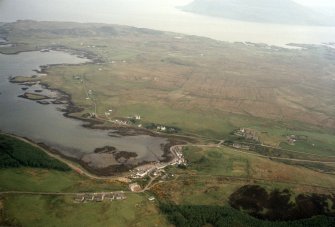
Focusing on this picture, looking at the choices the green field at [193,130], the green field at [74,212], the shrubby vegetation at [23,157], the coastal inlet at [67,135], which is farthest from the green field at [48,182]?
the coastal inlet at [67,135]

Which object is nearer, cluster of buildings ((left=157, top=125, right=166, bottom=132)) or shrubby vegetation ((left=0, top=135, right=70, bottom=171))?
shrubby vegetation ((left=0, top=135, right=70, bottom=171))

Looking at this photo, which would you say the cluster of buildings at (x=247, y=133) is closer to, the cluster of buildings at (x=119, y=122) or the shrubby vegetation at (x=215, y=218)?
the cluster of buildings at (x=119, y=122)

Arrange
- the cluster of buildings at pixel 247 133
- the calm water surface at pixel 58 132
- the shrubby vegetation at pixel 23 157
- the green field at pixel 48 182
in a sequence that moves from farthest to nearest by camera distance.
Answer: the cluster of buildings at pixel 247 133 → the calm water surface at pixel 58 132 → the shrubby vegetation at pixel 23 157 → the green field at pixel 48 182

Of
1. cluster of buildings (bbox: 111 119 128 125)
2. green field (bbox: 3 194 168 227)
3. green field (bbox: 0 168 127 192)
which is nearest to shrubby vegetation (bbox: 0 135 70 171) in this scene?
green field (bbox: 0 168 127 192)

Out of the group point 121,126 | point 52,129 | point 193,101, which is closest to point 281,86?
point 193,101

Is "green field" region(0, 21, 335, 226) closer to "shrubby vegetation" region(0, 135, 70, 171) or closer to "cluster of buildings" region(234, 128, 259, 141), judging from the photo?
"shrubby vegetation" region(0, 135, 70, 171)

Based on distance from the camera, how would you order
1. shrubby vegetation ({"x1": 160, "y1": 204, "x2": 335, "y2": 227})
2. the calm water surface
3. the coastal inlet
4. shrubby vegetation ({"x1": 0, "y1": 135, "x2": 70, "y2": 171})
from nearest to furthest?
1. shrubby vegetation ({"x1": 160, "y1": 204, "x2": 335, "y2": 227})
2. shrubby vegetation ({"x1": 0, "y1": 135, "x2": 70, "y2": 171})
3. the coastal inlet
4. the calm water surface
